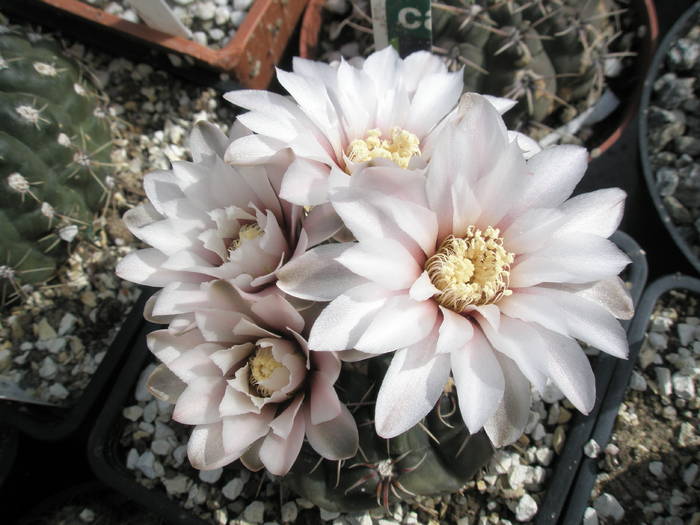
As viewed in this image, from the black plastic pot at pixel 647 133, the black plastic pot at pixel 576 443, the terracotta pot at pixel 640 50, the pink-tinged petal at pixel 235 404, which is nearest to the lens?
the pink-tinged petal at pixel 235 404

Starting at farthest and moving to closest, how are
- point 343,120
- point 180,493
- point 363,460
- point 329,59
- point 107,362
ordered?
point 329,59, point 107,362, point 180,493, point 363,460, point 343,120

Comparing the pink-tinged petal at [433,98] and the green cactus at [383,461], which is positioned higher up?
the pink-tinged petal at [433,98]

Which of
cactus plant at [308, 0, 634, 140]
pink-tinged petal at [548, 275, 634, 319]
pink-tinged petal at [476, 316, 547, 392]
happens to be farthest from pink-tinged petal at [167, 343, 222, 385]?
cactus plant at [308, 0, 634, 140]

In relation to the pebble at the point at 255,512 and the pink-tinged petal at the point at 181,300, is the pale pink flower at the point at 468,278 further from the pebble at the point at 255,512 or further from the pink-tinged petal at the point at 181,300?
the pebble at the point at 255,512

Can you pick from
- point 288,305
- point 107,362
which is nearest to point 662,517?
point 288,305

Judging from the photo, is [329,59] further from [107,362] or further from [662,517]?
[662,517]

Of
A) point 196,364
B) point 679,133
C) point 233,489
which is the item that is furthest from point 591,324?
point 679,133

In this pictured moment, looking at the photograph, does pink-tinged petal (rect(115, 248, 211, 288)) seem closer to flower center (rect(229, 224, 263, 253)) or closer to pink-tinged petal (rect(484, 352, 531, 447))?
flower center (rect(229, 224, 263, 253))

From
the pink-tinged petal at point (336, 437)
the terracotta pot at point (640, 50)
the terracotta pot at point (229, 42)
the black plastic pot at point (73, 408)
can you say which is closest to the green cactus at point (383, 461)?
the pink-tinged petal at point (336, 437)
